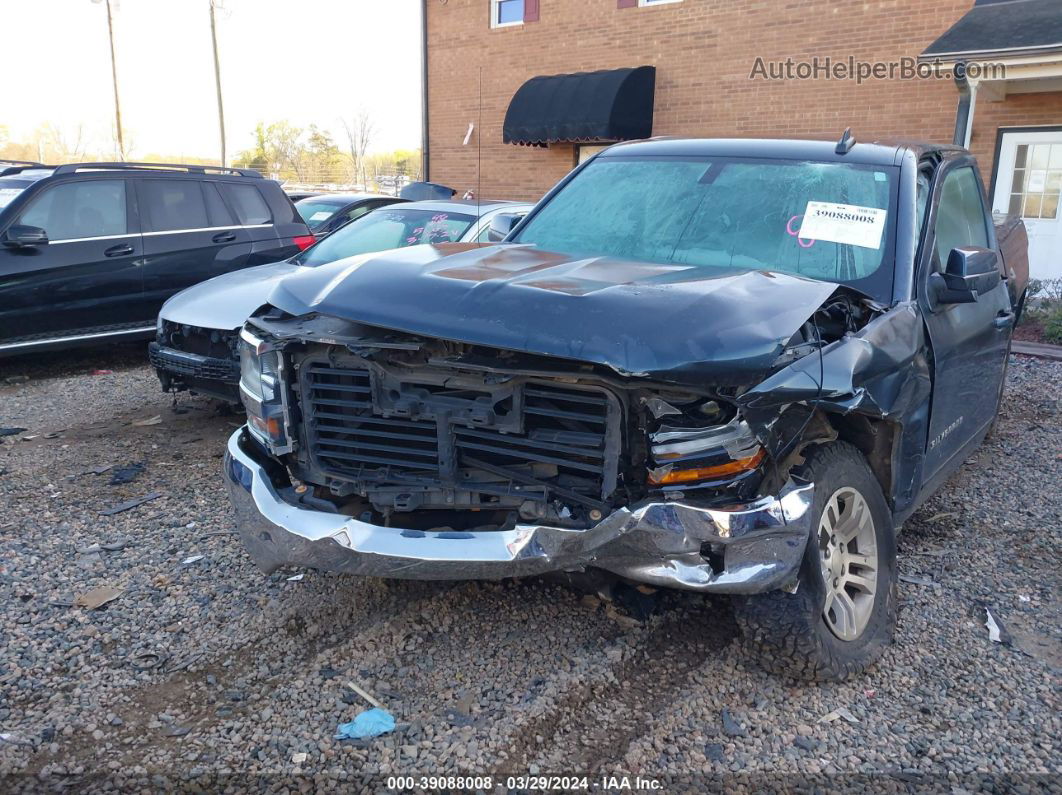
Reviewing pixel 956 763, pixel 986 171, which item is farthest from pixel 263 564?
pixel 986 171

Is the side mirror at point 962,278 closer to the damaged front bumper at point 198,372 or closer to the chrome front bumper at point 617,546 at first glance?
the chrome front bumper at point 617,546

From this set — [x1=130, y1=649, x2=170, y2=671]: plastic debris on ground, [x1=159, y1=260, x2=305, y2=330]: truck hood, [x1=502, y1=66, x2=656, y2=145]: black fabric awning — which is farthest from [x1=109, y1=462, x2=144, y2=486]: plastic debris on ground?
[x1=502, y1=66, x2=656, y2=145]: black fabric awning

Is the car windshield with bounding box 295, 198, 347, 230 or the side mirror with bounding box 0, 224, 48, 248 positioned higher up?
the side mirror with bounding box 0, 224, 48, 248

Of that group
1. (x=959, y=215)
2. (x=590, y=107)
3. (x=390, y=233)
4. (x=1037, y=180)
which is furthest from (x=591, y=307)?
(x=590, y=107)

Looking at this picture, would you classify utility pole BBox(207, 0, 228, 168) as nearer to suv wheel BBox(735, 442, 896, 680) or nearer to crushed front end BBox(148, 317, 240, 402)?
crushed front end BBox(148, 317, 240, 402)

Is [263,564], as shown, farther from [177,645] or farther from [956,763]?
[956,763]

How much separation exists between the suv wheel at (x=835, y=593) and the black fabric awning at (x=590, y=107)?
11371mm

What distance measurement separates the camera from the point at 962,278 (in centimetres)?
341

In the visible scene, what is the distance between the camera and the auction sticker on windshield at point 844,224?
137 inches

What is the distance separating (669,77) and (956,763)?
42.5 feet

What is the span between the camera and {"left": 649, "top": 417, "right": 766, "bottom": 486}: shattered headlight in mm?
2568

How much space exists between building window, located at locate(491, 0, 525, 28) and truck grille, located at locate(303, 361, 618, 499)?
1420cm

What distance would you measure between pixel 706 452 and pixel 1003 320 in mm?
2726

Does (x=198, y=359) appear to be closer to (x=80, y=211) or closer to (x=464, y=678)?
(x=80, y=211)
